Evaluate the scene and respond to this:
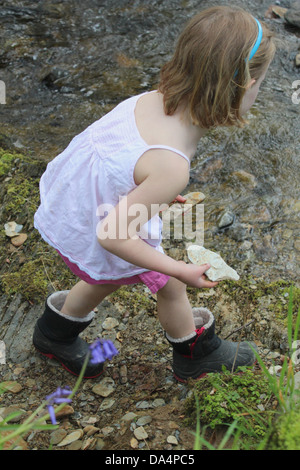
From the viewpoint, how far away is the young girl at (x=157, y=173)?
1.80 metres

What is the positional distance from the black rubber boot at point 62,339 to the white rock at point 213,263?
24.5 inches

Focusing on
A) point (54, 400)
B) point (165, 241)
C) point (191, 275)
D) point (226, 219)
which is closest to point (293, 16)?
point (226, 219)

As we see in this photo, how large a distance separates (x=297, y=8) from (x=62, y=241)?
4405 millimetres

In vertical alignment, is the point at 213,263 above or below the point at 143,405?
above

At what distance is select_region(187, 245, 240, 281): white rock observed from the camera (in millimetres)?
2322

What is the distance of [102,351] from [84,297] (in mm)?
335

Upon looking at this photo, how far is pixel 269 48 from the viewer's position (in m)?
1.88

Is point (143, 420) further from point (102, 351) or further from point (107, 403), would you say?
point (102, 351)

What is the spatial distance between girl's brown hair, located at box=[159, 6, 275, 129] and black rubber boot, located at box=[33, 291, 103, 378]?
1.11 metres

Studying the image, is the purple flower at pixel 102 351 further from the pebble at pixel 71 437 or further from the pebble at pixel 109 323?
the pebble at pixel 71 437

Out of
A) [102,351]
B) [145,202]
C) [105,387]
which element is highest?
[145,202]

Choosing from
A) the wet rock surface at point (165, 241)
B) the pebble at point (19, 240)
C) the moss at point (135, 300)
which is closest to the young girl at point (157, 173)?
the wet rock surface at point (165, 241)

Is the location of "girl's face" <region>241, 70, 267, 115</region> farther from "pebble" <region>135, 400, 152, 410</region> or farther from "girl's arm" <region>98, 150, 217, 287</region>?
"pebble" <region>135, 400, 152, 410</region>

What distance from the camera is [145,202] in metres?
1.78
